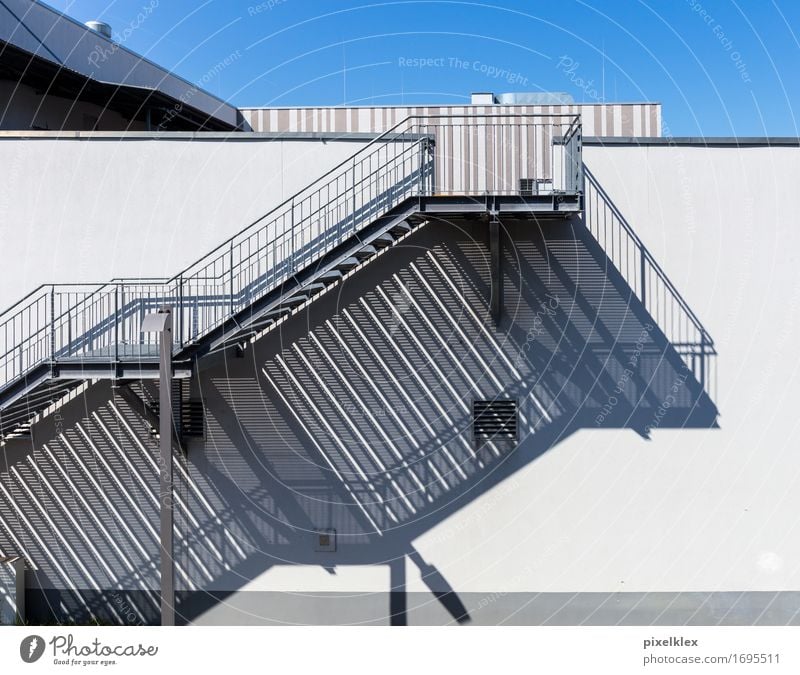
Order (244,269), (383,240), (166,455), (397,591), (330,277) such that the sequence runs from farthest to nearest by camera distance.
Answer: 1. (397,591)
2. (244,269)
3. (383,240)
4. (330,277)
5. (166,455)

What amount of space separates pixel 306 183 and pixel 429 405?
4.11 metres

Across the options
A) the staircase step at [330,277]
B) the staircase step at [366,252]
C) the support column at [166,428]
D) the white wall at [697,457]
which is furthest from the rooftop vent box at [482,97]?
the support column at [166,428]

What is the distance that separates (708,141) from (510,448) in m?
5.83

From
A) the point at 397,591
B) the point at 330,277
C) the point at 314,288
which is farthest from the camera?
the point at 397,591

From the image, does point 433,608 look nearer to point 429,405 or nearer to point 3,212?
point 429,405

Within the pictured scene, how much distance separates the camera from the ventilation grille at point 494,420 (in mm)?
11328

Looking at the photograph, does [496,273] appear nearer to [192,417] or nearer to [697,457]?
[697,457]

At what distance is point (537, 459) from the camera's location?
1132cm

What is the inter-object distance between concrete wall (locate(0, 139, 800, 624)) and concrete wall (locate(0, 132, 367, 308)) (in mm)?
1929

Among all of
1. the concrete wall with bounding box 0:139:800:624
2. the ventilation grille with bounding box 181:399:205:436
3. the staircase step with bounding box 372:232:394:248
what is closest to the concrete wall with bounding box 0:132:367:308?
the staircase step with bounding box 372:232:394:248

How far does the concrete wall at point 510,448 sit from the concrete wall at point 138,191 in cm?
193

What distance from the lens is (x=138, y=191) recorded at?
448 inches

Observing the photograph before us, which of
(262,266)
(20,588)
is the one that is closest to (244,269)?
(262,266)

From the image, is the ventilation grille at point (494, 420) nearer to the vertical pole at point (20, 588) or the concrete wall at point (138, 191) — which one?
the concrete wall at point (138, 191)
